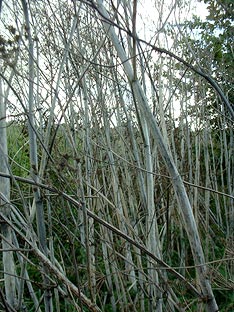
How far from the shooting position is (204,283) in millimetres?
1349

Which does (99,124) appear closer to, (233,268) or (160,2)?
(160,2)

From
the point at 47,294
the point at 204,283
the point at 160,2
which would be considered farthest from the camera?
the point at 160,2

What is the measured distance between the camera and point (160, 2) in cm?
282

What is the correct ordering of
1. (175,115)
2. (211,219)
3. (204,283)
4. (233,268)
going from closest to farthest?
(204,283), (233,268), (175,115), (211,219)

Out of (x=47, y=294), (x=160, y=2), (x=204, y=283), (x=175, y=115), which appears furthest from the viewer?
(x=175, y=115)

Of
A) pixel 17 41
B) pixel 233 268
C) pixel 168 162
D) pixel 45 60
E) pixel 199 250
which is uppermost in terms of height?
pixel 45 60

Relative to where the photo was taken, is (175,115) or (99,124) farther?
(175,115)

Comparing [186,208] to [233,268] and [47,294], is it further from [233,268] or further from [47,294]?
[233,268]

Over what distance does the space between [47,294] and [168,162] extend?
705 mm

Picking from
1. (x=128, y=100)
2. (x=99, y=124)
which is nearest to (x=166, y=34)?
(x=128, y=100)

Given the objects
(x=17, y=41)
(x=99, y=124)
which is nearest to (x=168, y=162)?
(x=17, y=41)

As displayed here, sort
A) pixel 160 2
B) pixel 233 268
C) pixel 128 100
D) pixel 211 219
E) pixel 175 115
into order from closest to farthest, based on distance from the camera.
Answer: pixel 160 2 → pixel 128 100 → pixel 233 268 → pixel 175 115 → pixel 211 219

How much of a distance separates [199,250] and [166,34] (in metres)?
2.60

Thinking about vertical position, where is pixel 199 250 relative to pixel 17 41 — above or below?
below
